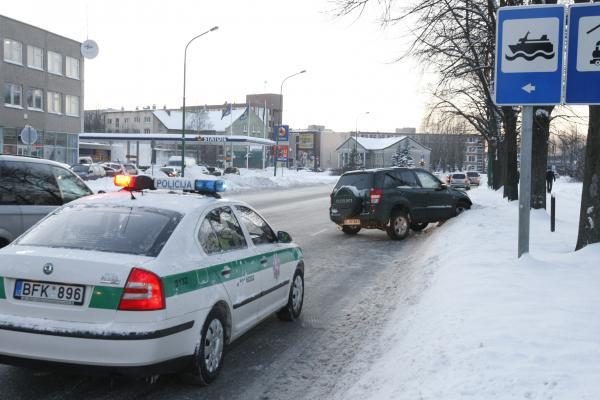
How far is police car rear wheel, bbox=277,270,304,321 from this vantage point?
670 cm

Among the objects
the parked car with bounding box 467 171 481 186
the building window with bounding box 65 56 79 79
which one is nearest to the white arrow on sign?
the building window with bounding box 65 56 79 79

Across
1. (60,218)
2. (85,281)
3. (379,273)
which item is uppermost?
(60,218)

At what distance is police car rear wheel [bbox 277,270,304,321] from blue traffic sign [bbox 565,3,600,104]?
14.0 feet

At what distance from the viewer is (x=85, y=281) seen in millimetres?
4059

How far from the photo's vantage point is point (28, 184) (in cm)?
756

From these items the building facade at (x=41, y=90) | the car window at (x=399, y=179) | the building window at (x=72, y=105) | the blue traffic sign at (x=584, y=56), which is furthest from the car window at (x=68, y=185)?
the building window at (x=72, y=105)

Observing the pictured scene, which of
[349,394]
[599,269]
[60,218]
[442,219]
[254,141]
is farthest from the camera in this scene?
[254,141]

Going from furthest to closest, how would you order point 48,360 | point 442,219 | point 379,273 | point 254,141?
point 254,141 < point 442,219 < point 379,273 < point 48,360

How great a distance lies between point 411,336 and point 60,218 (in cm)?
331

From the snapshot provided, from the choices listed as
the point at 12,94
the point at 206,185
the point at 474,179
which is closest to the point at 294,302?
the point at 206,185

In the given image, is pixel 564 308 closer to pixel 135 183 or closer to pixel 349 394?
pixel 349 394

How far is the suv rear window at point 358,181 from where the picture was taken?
14570mm

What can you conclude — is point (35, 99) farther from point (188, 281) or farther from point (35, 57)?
point (188, 281)

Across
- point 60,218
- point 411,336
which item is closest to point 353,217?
point 411,336
